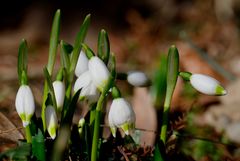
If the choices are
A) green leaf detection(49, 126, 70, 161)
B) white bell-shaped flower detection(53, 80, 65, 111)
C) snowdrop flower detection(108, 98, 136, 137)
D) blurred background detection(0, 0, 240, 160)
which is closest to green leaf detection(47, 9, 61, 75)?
white bell-shaped flower detection(53, 80, 65, 111)

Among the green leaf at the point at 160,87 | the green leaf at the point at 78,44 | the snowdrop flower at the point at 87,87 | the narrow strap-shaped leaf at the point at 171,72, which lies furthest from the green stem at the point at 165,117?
the green leaf at the point at 160,87

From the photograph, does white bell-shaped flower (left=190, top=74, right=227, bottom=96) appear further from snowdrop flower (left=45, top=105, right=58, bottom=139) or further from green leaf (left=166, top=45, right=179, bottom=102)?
snowdrop flower (left=45, top=105, right=58, bottom=139)

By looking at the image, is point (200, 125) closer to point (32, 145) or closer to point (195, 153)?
point (195, 153)

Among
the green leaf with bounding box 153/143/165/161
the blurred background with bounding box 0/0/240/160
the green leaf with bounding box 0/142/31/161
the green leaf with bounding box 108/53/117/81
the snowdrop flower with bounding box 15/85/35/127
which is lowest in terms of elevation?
the green leaf with bounding box 153/143/165/161

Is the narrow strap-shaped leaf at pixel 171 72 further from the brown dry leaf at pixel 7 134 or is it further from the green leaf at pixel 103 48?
the brown dry leaf at pixel 7 134

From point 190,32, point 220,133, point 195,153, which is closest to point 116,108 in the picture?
point 195,153

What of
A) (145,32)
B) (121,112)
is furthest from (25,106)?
(145,32)
